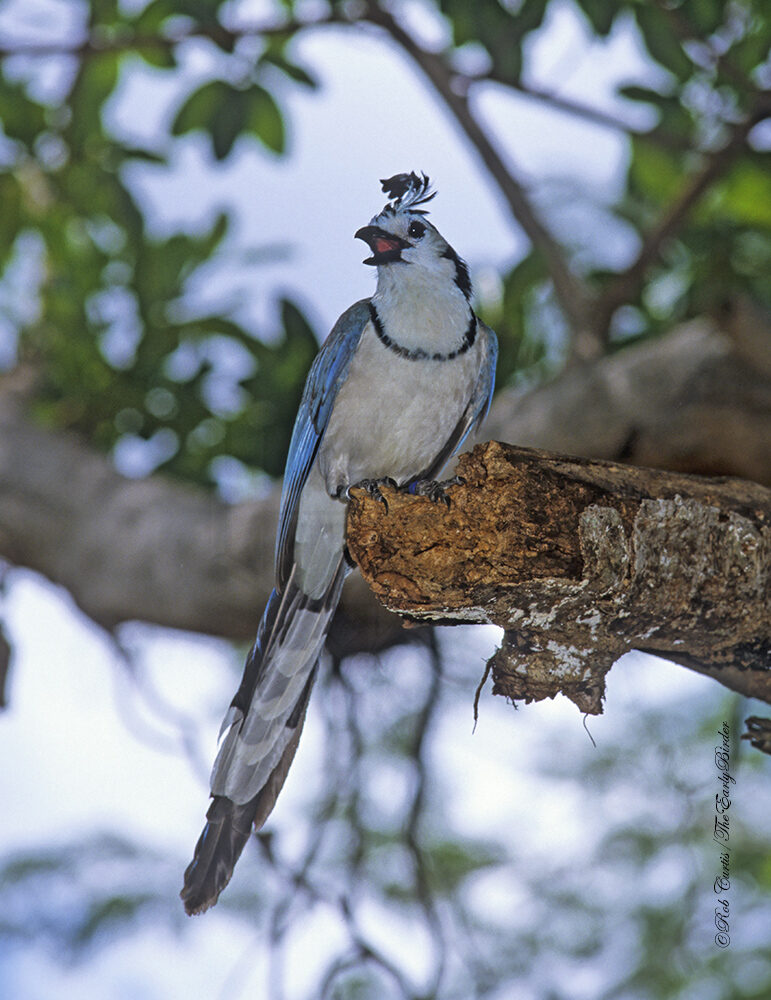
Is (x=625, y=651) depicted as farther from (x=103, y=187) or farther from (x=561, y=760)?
(x=103, y=187)

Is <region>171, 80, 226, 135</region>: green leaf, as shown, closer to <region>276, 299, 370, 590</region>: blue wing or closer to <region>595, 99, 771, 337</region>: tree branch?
<region>276, 299, 370, 590</region>: blue wing

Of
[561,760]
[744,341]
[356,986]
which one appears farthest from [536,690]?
[744,341]

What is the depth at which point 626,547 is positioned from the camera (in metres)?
1.44

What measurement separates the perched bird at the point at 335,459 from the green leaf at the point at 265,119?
2.51ft

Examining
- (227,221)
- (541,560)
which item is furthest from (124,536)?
(541,560)

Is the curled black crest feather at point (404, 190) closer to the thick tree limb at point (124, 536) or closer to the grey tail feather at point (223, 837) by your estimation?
the grey tail feather at point (223, 837)

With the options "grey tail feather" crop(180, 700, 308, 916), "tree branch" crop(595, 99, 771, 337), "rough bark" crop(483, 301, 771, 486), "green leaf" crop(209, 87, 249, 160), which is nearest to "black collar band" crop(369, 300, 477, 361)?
"grey tail feather" crop(180, 700, 308, 916)

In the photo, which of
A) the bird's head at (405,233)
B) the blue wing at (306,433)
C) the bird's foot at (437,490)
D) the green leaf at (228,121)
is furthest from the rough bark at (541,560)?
the green leaf at (228,121)

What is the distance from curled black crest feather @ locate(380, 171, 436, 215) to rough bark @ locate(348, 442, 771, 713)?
1.11 ft

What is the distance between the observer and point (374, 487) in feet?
4.93

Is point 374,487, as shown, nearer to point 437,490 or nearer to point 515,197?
point 437,490

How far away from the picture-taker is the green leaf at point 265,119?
2090 millimetres

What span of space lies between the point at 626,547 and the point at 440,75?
4.84 feet

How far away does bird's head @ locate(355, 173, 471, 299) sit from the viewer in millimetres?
1281
